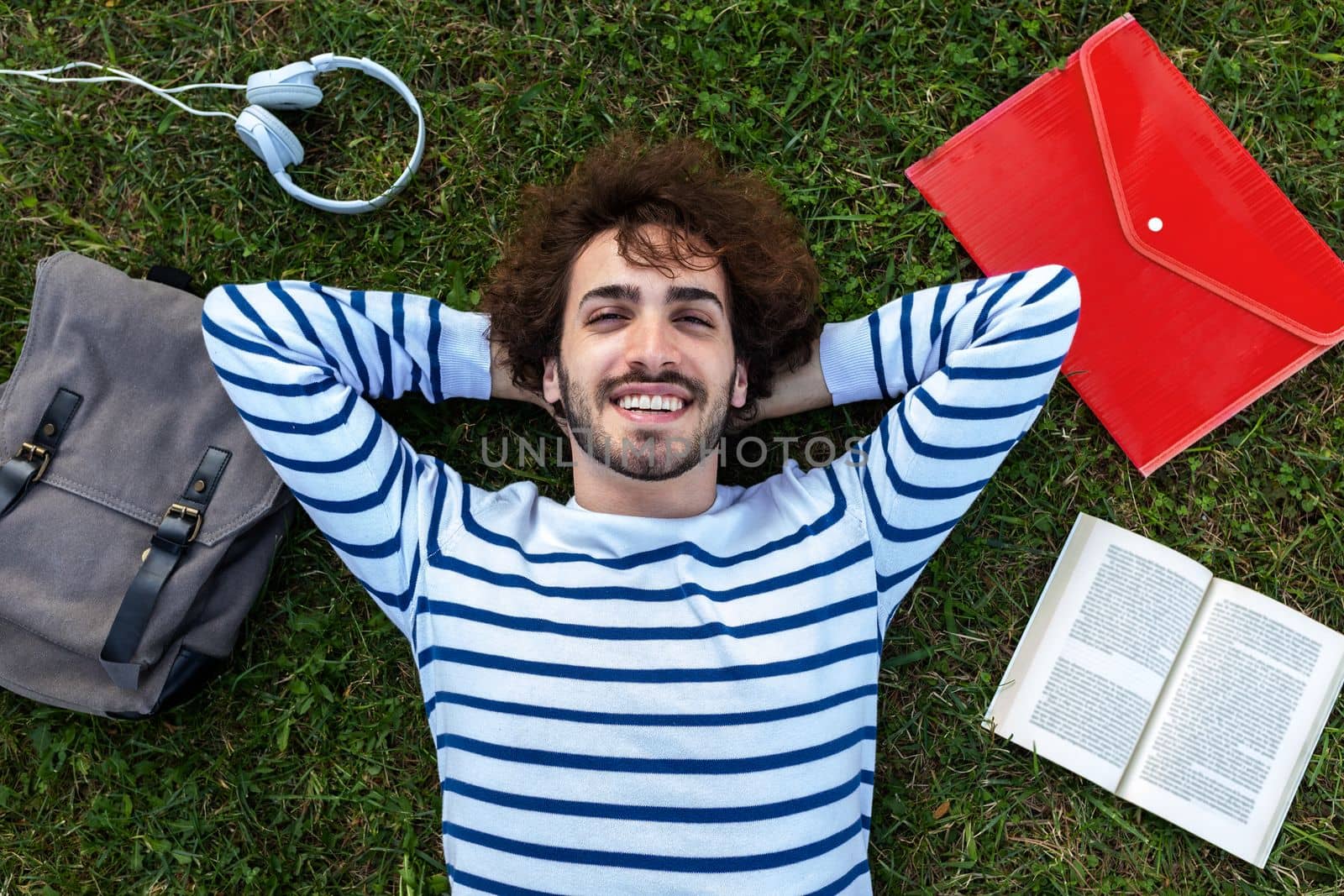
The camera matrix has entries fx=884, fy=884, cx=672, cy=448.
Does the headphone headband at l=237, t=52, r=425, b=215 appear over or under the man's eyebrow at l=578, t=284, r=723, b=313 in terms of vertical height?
over

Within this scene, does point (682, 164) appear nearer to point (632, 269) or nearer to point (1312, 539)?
point (632, 269)

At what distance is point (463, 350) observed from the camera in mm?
2666

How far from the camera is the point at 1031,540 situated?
293 centimetres

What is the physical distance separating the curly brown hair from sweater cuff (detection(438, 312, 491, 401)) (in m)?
0.04

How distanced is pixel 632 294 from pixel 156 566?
1.58 metres

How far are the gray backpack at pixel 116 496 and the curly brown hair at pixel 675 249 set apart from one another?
92 cm

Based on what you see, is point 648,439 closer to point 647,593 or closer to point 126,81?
point 647,593

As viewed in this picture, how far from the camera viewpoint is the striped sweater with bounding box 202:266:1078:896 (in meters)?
2.23

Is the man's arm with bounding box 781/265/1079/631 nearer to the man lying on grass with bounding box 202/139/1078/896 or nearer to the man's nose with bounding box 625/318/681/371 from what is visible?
the man lying on grass with bounding box 202/139/1078/896

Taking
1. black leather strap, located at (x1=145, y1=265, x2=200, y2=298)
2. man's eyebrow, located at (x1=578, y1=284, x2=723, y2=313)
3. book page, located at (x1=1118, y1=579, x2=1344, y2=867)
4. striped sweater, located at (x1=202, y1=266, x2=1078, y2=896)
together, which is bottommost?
book page, located at (x1=1118, y1=579, x2=1344, y2=867)

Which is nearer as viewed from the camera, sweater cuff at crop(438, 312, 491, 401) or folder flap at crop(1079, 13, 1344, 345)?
sweater cuff at crop(438, 312, 491, 401)

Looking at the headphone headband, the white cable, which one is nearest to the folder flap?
the headphone headband

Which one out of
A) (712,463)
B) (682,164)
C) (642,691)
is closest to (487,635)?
(642,691)

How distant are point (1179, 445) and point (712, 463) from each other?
5.21 feet
